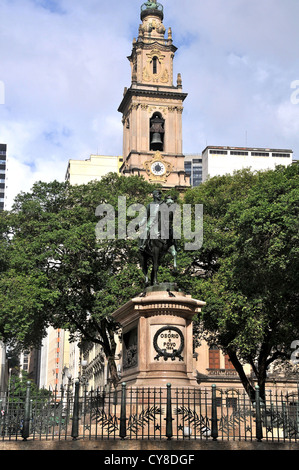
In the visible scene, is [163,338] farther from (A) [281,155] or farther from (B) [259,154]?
(B) [259,154]

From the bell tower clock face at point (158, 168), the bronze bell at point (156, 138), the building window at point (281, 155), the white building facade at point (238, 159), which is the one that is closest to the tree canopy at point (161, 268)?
the bell tower clock face at point (158, 168)

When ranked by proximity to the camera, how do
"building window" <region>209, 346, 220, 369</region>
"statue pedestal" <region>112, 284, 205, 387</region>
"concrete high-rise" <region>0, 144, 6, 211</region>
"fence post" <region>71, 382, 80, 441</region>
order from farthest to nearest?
"concrete high-rise" <region>0, 144, 6, 211</region>
"building window" <region>209, 346, 220, 369</region>
"statue pedestal" <region>112, 284, 205, 387</region>
"fence post" <region>71, 382, 80, 441</region>

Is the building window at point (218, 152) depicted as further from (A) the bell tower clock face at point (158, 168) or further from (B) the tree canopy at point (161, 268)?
(B) the tree canopy at point (161, 268)

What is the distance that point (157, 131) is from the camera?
229ft

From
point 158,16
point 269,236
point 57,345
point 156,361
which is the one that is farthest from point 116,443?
point 57,345

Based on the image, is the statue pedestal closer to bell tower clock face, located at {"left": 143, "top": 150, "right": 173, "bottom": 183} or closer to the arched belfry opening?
bell tower clock face, located at {"left": 143, "top": 150, "right": 173, "bottom": 183}

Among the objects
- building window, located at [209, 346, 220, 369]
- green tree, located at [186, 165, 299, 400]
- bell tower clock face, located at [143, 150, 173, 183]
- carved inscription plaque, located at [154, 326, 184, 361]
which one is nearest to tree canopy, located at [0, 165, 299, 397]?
green tree, located at [186, 165, 299, 400]

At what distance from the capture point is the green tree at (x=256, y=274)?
29.8 metres

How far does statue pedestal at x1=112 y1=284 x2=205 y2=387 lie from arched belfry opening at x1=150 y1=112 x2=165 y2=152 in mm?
49769

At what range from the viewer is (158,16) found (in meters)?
74.2

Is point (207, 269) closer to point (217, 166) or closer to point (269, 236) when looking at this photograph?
point (269, 236)

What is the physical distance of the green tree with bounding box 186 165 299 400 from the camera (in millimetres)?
29766

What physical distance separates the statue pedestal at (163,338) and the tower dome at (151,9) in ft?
194
